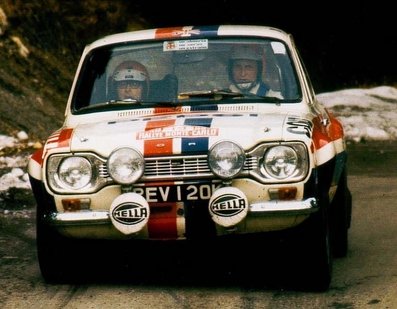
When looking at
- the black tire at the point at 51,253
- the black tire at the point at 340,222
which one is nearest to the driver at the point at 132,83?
the black tire at the point at 51,253

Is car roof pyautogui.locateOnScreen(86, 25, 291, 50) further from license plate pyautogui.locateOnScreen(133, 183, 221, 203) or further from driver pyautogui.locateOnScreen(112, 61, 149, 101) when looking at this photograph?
license plate pyautogui.locateOnScreen(133, 183, 221, 203)

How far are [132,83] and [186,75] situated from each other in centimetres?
37

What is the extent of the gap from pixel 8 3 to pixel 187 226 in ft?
39.8

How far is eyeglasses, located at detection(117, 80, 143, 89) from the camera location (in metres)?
8.07

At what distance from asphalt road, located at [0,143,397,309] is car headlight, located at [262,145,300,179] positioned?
75 cm

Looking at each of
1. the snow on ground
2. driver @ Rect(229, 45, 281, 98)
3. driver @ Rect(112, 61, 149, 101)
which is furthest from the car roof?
the snow on ground

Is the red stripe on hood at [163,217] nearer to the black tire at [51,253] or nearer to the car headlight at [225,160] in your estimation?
the car headlight at [225,160]

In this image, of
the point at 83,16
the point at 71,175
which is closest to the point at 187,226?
the point at 71,175

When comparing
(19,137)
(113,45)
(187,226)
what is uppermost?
(113,45)

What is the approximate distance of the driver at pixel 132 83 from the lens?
8031 millimetres

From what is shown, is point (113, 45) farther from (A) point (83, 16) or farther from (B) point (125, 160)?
(A) point (83, 16)

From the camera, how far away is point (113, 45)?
335 inches

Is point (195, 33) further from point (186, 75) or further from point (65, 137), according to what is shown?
point (65, 137)

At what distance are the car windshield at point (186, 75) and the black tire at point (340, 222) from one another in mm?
895
